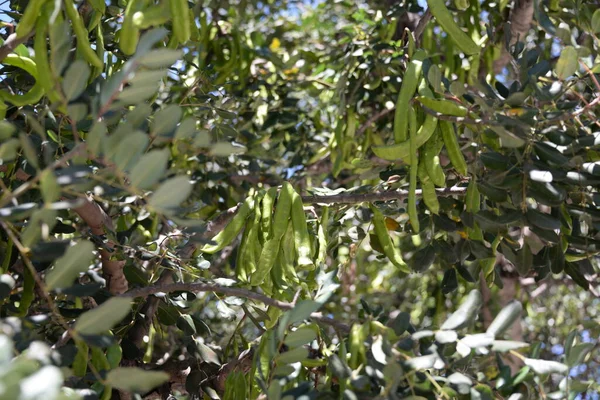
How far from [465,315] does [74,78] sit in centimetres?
54

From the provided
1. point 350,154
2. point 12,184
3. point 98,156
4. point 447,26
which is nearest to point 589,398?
A: point 350,154

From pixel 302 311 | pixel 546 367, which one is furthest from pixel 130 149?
pixel 546 367

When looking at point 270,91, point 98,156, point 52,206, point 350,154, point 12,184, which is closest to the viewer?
point 52,206

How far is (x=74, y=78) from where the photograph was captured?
86cm

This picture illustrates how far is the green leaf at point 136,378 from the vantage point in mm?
746

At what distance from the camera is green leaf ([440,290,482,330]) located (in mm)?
951

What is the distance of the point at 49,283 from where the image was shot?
0.78m

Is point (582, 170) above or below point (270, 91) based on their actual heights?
above

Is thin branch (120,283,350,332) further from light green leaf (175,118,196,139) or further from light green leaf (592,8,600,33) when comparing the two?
light green leaf (592,8,600,33)

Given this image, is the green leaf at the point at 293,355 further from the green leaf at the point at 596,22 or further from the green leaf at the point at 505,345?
the green leaf at the point at 596,22

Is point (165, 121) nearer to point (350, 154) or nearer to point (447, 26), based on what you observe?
point (447, 26)

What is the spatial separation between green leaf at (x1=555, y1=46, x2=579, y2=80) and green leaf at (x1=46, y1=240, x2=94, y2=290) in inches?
32.0

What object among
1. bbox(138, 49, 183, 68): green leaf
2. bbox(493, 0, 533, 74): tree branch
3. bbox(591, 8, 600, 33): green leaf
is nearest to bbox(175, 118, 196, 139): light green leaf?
bbox(138, 49, 183, 68): green leaf

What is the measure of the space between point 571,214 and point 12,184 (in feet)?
3.16
